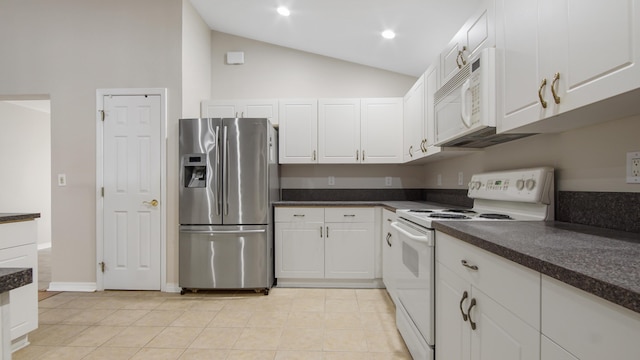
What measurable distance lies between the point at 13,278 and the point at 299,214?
8.31 ft

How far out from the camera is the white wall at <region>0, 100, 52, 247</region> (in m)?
4.75

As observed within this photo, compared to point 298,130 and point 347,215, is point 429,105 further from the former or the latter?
point 298,130

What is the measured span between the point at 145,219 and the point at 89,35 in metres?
2.03

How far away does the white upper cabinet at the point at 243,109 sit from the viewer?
343 cm

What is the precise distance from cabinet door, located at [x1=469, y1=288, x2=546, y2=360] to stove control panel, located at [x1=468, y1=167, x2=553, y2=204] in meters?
0.79

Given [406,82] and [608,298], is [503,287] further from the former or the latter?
[406,82]

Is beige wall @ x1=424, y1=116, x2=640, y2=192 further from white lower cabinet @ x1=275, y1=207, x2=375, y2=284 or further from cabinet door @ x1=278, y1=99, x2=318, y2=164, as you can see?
cabinet door @ x1=278, y1=99, x2=318, y2=164

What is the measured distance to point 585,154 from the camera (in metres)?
1.39

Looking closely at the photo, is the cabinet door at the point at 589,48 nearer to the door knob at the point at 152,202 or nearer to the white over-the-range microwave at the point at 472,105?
the white over-the-range microwave at the point at 472,105

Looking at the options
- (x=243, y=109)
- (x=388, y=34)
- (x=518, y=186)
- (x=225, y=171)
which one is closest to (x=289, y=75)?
(x=243, y=109)

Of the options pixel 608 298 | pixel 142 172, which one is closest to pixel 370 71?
pixel 142 172

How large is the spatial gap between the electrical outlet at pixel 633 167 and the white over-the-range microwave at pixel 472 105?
1.77 feet

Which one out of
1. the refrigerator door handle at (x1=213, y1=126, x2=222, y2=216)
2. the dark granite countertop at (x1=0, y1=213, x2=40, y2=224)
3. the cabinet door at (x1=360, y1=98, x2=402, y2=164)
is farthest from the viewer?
the cabinet door at (x1=360, y1=98, x2=402, y2=164)

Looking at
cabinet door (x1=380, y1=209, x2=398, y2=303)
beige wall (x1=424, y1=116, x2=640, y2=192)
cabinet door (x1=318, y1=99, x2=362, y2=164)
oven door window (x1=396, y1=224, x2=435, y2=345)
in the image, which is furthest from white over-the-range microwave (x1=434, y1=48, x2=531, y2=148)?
cabinet door (x1=318, y1=99, x2=362, y2=164)
